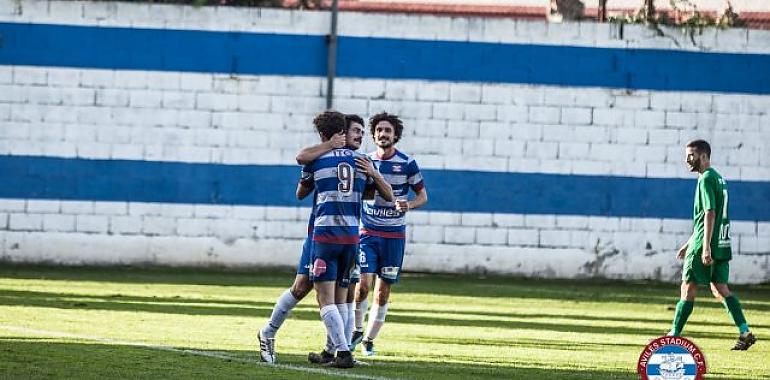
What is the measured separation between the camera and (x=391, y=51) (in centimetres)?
2269

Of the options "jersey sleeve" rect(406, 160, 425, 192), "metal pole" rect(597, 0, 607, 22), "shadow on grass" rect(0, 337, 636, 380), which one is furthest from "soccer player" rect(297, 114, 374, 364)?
"metal pole" rect(597, 0, 607, 22)

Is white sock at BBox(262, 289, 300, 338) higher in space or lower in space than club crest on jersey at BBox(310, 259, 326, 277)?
lower

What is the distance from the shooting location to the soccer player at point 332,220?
35.8 ft

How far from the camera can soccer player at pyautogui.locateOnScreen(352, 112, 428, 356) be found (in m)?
12.6

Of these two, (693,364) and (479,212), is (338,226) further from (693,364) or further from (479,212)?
(479,212)

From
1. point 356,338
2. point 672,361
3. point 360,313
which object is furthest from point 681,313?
point 672,361

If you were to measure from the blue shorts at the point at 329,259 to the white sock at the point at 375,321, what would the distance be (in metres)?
1.36

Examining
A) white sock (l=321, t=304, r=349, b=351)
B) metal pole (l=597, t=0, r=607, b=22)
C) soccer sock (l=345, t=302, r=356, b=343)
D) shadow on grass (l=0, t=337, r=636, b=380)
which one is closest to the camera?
shadow on grass (l=0, t=337, r=636, b=380)

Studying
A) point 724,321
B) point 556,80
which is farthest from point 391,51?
point 724,321

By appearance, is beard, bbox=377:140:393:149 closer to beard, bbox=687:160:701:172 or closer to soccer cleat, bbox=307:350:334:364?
soccer cleat, bbox=307:350:334:364

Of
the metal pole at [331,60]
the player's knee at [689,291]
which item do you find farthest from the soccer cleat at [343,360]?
the metal pole at [331,60]

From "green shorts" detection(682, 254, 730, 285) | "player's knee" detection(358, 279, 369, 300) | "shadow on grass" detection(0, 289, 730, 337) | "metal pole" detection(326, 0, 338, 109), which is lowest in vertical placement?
"shadow on grass" detection(0, 289, 730, 337)

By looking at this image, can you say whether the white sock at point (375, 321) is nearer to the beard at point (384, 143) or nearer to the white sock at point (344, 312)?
the white sock at point (344, 312)

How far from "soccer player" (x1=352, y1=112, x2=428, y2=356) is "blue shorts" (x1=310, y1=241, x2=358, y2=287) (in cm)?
150
